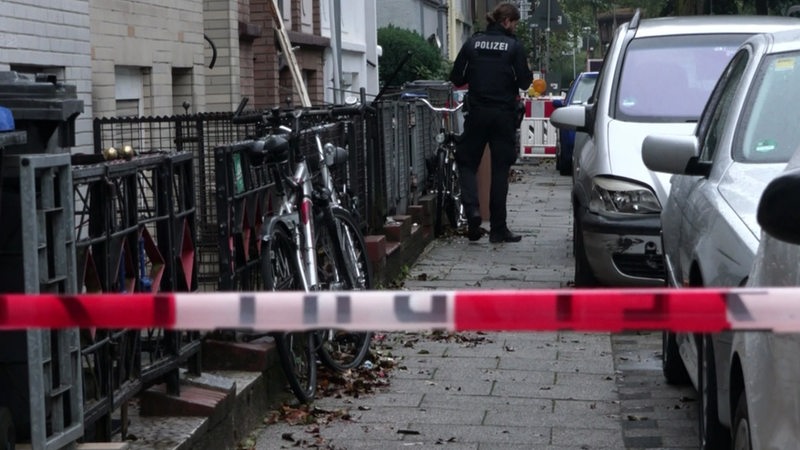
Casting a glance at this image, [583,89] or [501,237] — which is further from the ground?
[583,89]

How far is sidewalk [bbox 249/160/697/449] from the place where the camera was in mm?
6316

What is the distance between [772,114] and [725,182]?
1.96ft

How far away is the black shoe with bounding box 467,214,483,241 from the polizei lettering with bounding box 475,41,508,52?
58.0 inches

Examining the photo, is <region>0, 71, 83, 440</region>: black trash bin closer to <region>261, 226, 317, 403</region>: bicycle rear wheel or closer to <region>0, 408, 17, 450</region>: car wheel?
<region>0, 408, 17, 450</region>: car wheel

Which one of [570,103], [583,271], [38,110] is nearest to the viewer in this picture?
[38,110]

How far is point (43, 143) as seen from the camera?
455 cm

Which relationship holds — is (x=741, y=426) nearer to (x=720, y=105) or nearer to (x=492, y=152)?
(x=720, y=105)

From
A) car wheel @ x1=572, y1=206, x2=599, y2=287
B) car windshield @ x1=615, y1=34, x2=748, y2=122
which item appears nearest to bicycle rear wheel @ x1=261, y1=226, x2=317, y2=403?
car wheel @ x1=572, y1=206, x2=599, y2=287

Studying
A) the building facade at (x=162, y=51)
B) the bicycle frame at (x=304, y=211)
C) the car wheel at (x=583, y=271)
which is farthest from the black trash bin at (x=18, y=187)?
the car wheel at (x=583, y=271)

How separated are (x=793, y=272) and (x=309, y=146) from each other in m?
4.79

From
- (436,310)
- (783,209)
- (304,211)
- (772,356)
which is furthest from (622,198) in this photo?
(436,310)

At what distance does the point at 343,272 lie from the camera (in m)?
7.55

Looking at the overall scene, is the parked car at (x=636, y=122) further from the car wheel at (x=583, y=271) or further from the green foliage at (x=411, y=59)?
the green foliage at (x=411, y=59)

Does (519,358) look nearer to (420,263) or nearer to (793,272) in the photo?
(420,263)
